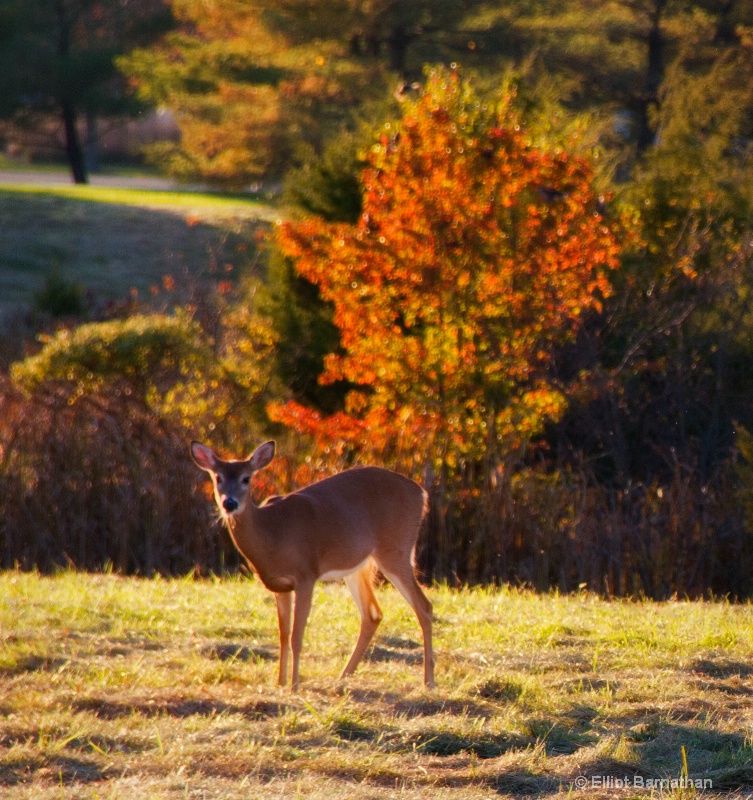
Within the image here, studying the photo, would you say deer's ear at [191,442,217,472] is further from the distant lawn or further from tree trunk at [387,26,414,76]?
tree trunk at [387,26,414,76]

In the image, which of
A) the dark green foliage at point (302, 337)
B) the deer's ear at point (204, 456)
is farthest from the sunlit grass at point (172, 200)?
the deer's ear at point (204, 456)

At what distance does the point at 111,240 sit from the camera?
2886cm

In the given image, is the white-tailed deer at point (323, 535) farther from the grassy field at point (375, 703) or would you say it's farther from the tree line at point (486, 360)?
the tree line at point (486, 360)

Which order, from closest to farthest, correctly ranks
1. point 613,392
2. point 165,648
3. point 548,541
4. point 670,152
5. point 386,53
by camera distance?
point 165,648, point 548,541, point 613,392, point 670,152, point 386,53

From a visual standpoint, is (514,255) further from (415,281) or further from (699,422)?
(699,422)

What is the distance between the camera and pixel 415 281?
12.2 m

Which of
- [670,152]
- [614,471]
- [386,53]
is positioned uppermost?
[386,53]

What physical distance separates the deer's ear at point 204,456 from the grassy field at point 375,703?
36.7 inches

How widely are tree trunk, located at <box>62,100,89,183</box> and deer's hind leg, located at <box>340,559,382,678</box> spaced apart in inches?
1365

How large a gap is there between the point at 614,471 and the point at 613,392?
0.97 metres

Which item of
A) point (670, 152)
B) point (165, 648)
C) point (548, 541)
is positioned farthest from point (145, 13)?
point (165, 648)

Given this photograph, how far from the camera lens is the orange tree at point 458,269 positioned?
1215 cm

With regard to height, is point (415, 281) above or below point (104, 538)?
above

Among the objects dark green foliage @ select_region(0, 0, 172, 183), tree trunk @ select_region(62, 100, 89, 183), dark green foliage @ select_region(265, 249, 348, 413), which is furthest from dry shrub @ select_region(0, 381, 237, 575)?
tree trunk @ select_region(62, 100, 89, 183)
